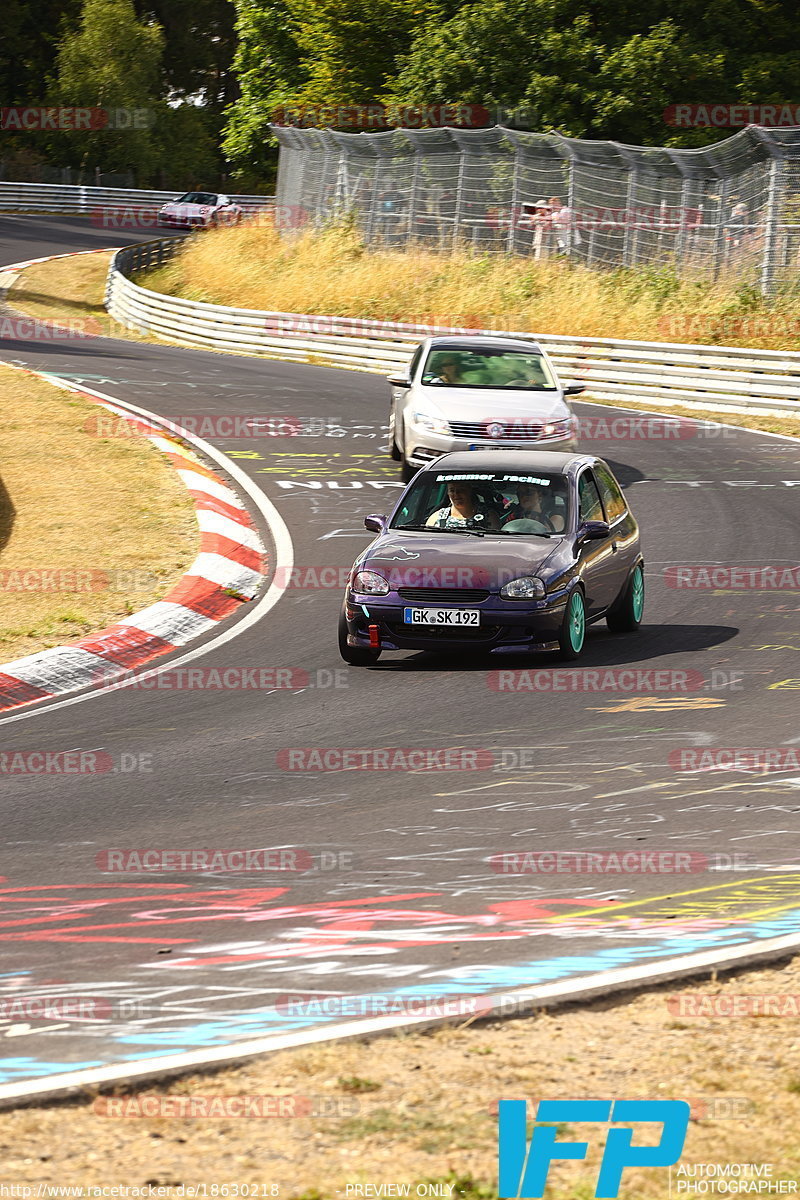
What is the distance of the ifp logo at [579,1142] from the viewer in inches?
162

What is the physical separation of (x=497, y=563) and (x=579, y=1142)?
733 centimetres

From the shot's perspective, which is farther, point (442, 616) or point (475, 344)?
point (475, 344)

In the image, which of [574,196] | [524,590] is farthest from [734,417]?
[524,590]

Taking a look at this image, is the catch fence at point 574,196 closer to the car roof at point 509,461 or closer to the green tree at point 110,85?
the car roof at point 509,461

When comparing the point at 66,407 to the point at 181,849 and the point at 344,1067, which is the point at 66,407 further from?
the point at 344,1067

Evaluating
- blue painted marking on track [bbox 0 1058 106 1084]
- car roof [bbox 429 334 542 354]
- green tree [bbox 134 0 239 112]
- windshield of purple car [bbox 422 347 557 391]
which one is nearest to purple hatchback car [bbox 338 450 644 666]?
windshield of purple car [bbox 422 347 557 391]

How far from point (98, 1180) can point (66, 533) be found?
12.4 metres

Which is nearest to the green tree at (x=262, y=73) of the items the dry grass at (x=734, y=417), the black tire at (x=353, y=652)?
the dry grass at (x=734, y=417)

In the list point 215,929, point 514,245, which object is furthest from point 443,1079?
point 514,245

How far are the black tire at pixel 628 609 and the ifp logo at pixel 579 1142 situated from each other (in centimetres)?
814

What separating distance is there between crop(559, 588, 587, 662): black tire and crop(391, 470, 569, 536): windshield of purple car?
754 millimetres

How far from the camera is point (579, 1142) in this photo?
432cm

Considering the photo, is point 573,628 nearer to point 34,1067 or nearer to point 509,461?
point 509,461

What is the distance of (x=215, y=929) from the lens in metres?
6.28
